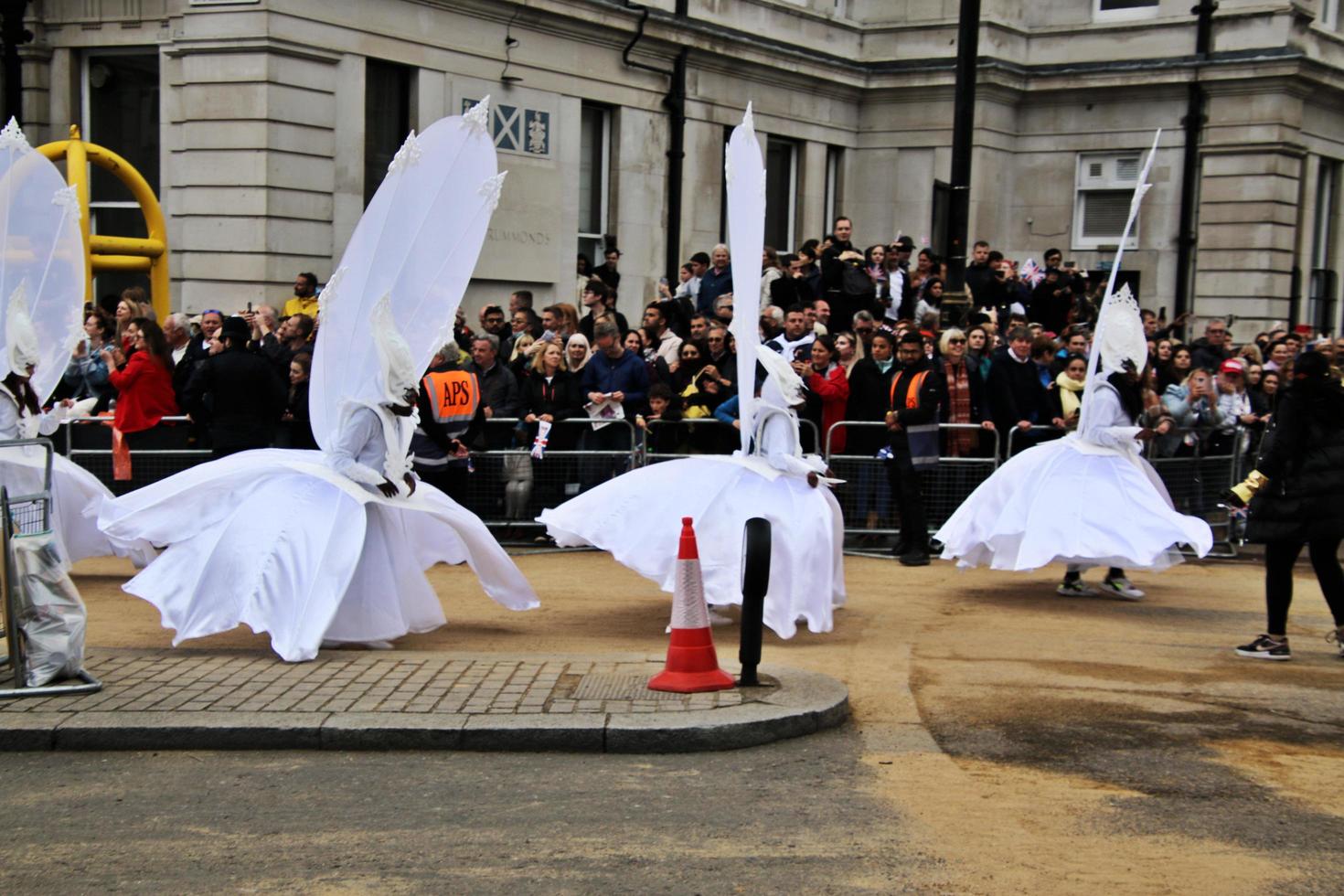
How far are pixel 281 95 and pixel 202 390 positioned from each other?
5786 millimetres

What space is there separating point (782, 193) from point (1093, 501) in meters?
15.2

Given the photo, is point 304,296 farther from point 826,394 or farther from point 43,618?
point 43,618

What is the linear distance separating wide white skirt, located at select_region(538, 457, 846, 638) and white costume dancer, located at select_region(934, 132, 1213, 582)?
6.27 feet

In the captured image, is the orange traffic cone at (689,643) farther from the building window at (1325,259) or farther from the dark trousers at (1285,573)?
the building window at (1325,259)

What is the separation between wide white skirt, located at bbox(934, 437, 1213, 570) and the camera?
11.3 metres

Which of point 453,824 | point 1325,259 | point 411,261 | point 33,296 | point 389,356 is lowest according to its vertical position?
point 453,824

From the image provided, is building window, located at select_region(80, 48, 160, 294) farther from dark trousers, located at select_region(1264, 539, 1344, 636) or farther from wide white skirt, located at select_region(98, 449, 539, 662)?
dark trousers, located at select_region(1264, 539, 1344, 636)

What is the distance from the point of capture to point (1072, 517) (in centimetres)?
1146

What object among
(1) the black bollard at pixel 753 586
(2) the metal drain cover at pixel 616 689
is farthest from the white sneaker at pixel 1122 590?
(2) the metal drain cover at pixel 616 689

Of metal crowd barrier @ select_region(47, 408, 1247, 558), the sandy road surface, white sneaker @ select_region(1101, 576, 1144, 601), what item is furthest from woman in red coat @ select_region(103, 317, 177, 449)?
white sneaker @ select_region(1101, 576, 1144, 601)

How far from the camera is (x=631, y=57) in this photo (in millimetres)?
22219

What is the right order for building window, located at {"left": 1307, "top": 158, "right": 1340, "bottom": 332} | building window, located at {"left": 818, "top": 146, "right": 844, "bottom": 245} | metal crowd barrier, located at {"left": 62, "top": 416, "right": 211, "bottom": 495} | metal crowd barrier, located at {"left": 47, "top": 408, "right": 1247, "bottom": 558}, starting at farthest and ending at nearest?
building window, located at {"left": 1307, "top": 158, "right": 1340, "bottom": 332}, building window, located at {"left": 818, "top": 146, "right": 844, "bottom": 245}, metal crowd barrier, located at {"left": 47, "top": 408, "right": 1247, "bottom": 558}, metal crowd barrier, located at {"left": 62, "top": 416, "right": 211, "bottom": 495}

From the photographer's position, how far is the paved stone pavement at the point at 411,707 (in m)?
7.08

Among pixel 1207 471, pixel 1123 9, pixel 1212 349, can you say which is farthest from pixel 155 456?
pixel 1123 9
